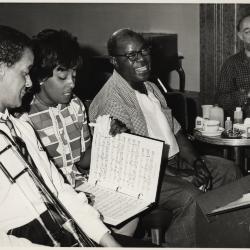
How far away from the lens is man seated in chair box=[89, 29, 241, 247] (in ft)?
6.04

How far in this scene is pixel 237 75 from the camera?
2840mm

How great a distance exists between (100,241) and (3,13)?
5.12 metres

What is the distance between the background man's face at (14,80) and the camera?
1276mm

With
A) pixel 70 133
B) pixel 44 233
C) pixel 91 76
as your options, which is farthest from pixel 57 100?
pixel 91 76

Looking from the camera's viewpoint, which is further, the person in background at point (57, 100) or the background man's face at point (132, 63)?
the background man's face at point (132, 63)

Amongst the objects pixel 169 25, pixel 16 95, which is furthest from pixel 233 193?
pixel 169 25

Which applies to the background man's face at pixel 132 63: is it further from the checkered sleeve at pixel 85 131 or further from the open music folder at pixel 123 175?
the open music folder at pixel 123 175

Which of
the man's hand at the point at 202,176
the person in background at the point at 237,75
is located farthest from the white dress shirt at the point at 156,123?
the person in background at the point at 237,75

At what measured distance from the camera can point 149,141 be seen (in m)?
1.53

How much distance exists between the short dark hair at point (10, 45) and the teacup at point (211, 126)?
1.31 metres

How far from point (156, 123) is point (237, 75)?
3.43 ft

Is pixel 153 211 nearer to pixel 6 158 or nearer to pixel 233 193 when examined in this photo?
pixel 233 193

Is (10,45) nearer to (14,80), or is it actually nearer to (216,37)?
(14,80)

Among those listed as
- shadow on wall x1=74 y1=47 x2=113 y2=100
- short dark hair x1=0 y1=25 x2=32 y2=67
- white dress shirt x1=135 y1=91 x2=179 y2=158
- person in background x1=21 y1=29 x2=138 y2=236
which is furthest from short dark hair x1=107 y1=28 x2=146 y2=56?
shadow on wall x1=74 y1=47 x2=113 y2=100
